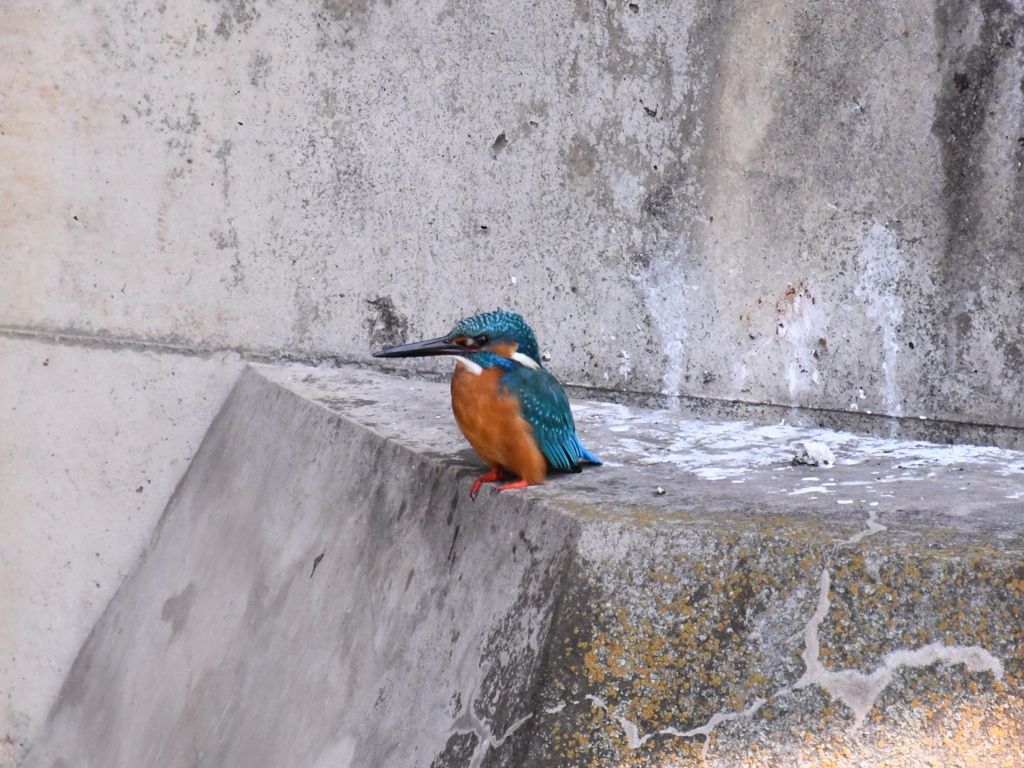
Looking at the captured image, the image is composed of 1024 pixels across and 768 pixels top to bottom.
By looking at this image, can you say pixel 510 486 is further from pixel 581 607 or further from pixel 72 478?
pixel 72 478

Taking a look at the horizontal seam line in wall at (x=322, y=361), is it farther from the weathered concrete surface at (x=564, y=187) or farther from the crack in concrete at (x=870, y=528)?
the crack in concrete at (x=870, y=528)

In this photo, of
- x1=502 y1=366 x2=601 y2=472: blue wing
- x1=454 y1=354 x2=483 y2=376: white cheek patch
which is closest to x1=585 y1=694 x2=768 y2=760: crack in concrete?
x1=502 y1=366 x2=601 y2=472: blue wing

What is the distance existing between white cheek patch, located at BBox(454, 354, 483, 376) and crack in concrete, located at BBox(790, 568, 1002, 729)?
0.96 m

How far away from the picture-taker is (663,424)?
3197 mm

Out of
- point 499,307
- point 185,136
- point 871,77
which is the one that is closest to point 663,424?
point 499,307

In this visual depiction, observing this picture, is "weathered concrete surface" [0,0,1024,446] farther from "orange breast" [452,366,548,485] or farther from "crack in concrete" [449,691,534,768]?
"crack in concrete" [449,691,534,768]

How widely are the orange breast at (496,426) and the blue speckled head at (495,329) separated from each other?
85 mm

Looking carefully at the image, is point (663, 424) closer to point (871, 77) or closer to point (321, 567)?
point (321, 567)

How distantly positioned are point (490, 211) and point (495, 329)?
51.1 inches

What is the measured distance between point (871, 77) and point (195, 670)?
9.17 ft

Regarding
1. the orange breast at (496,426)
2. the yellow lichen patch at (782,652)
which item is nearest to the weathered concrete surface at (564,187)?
the orange breast at (496,426)

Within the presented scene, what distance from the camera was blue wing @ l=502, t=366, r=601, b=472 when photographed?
2.26 meters

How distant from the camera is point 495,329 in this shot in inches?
92.0

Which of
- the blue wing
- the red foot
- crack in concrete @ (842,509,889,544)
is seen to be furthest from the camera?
the blue wing
